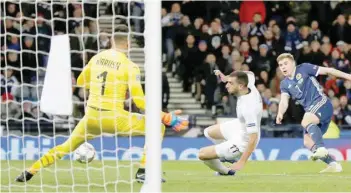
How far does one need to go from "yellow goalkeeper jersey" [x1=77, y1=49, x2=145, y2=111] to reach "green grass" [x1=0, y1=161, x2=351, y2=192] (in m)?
0.77

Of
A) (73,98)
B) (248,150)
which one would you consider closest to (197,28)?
(73,98)

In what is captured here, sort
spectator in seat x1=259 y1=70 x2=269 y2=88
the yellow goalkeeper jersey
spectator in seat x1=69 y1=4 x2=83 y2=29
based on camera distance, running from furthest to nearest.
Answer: spectator in seat x1=259 y1=70 x2=269 y2=88 → spectator in seat x1=69 y1=4 x2=83 y2=29 → the yellow goalkeeper jersey

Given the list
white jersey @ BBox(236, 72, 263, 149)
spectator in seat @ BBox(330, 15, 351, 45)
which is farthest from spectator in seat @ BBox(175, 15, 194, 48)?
white jersey @ BBox(236, 72, 263, 149)

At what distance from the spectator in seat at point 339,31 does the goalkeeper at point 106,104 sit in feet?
32.8

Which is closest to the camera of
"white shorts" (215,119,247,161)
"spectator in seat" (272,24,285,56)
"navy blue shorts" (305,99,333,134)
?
"white shorts" (215,119,247,161)

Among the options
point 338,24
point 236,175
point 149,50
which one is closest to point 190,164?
point 236,175

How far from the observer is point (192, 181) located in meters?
11.9

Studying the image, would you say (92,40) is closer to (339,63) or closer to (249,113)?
(339,63)

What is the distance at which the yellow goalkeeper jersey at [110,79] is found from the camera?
35.9 ft

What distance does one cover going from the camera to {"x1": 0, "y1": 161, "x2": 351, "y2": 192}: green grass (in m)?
10.9

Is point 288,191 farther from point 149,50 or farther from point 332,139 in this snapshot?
point 332,139

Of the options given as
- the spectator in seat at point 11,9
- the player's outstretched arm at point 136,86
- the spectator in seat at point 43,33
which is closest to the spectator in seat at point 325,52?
the spectator in seat at point 43,33

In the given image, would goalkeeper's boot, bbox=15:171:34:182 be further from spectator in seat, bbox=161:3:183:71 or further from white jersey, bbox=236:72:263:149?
spectator in seat, bbox=161:3:183:71

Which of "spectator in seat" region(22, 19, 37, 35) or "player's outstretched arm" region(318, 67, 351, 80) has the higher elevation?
"spectator in seat" region(22, 19, 37, 35)
